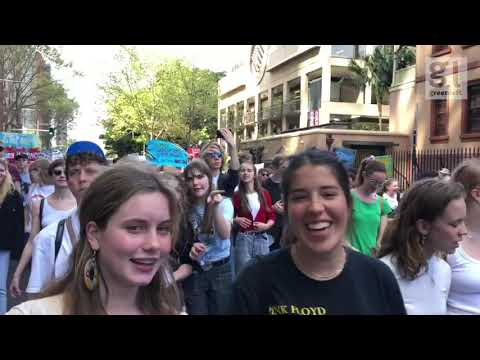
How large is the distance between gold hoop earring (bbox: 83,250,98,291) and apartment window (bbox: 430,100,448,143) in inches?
802

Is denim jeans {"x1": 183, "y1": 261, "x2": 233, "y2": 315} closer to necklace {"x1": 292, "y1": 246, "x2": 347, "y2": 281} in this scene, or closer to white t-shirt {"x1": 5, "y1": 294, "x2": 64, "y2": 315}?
necklace {"x1": 292, "y1": 246, "x2": 347, "y2": 281}

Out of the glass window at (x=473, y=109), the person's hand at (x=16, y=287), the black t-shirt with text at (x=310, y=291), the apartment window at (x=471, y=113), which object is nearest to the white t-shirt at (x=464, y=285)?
the black t-shirt with text at (x=310, y=291)

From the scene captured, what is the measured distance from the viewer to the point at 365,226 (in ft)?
15.9

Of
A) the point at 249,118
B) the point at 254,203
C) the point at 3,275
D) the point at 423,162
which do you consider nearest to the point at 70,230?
the point at 3,275

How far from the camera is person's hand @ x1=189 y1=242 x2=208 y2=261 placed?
3957mm

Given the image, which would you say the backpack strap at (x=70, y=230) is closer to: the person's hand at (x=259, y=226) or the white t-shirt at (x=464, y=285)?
the white t-shirt at (x=464, y=285)

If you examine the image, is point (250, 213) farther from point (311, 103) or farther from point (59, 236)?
point (311, 103)

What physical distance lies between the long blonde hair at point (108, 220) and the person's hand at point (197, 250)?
199 centimetres

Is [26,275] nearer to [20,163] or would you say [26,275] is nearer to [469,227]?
[469,227]

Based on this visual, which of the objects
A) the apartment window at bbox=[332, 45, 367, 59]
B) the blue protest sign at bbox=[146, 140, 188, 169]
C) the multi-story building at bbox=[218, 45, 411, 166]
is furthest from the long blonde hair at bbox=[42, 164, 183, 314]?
the apartment window at bbox=[332, 45, 367, 59]

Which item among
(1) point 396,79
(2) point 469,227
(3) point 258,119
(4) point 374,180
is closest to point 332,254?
(2) point 469,227

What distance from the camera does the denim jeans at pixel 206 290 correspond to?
3994 millimetres
